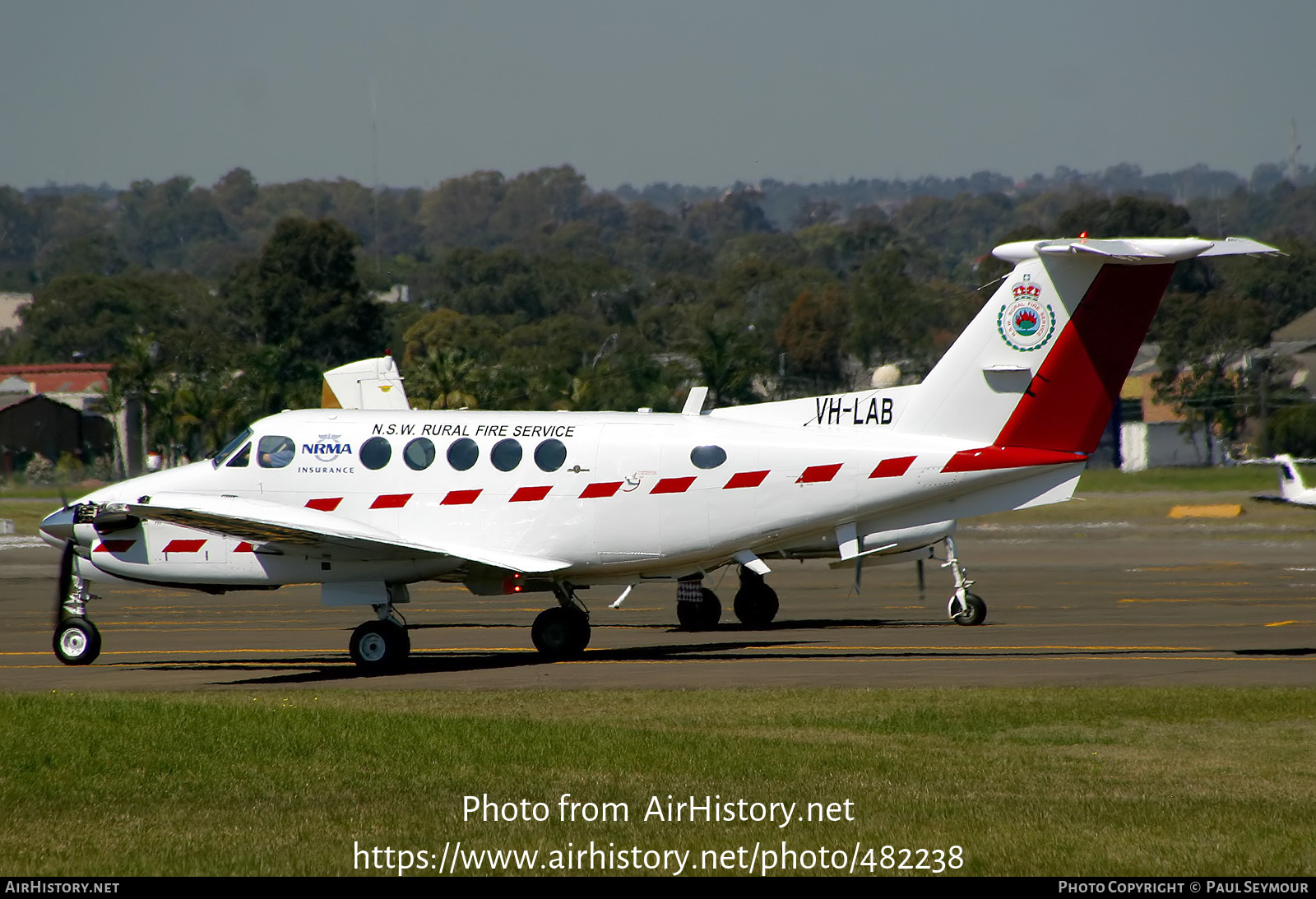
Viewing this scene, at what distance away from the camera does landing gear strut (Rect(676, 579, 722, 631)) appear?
916 inches

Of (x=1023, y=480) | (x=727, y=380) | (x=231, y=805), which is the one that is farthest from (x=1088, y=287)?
(x=727, y=380)

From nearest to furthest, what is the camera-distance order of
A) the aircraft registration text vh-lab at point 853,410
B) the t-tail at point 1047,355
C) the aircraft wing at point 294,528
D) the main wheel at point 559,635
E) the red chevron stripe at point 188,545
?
the aircraft wing at point 294,528
the t-tail at point 1047,355
the red chevron stripe at point 188,545
the main wheel at point 559,635
the aircraft registration text vh-lab at point 853,410

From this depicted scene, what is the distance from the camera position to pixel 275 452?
19266mm

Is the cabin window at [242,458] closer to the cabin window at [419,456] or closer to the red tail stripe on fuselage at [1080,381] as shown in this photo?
the cabin window at [419,456]

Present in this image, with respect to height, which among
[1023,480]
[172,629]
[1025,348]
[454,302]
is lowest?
[172,629]

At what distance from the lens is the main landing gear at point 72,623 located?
1898 cm

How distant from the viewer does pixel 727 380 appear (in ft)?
206

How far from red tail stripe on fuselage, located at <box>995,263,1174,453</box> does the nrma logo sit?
25.9 ft

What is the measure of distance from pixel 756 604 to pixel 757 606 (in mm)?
44

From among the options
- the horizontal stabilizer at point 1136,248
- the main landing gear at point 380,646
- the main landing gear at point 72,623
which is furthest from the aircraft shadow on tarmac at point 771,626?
the horizontal stabilizer at point 1136,248

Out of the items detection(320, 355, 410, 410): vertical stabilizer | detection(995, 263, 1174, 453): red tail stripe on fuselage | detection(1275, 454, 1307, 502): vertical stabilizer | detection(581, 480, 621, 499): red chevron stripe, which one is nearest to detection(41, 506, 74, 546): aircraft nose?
detection(320, 355, 410, 410): vertical stabilizer

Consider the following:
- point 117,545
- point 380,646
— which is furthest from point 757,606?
point 117,545

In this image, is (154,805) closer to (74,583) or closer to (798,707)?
(798,707)

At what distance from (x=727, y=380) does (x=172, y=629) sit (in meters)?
39.9
